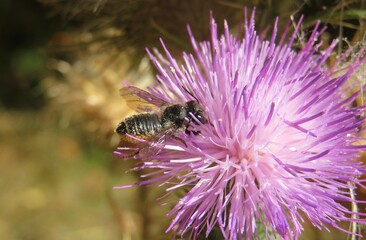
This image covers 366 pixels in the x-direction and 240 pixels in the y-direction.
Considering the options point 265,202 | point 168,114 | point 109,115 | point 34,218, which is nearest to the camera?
point 265,202

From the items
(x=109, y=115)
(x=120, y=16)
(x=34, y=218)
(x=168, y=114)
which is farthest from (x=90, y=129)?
(x=34, y=218)

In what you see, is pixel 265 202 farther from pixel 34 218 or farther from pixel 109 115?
pixel 34 218

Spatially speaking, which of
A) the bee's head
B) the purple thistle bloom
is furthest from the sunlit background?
the bee's head

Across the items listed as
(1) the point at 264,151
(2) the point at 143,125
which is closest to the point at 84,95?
(2) the point at 143,125

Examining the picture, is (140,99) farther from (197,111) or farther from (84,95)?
(84,95)

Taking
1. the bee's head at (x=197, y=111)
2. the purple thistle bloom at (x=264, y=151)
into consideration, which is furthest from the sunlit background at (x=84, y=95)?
the bee's head at (x=197, y=111)

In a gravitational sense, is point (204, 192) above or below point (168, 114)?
below
